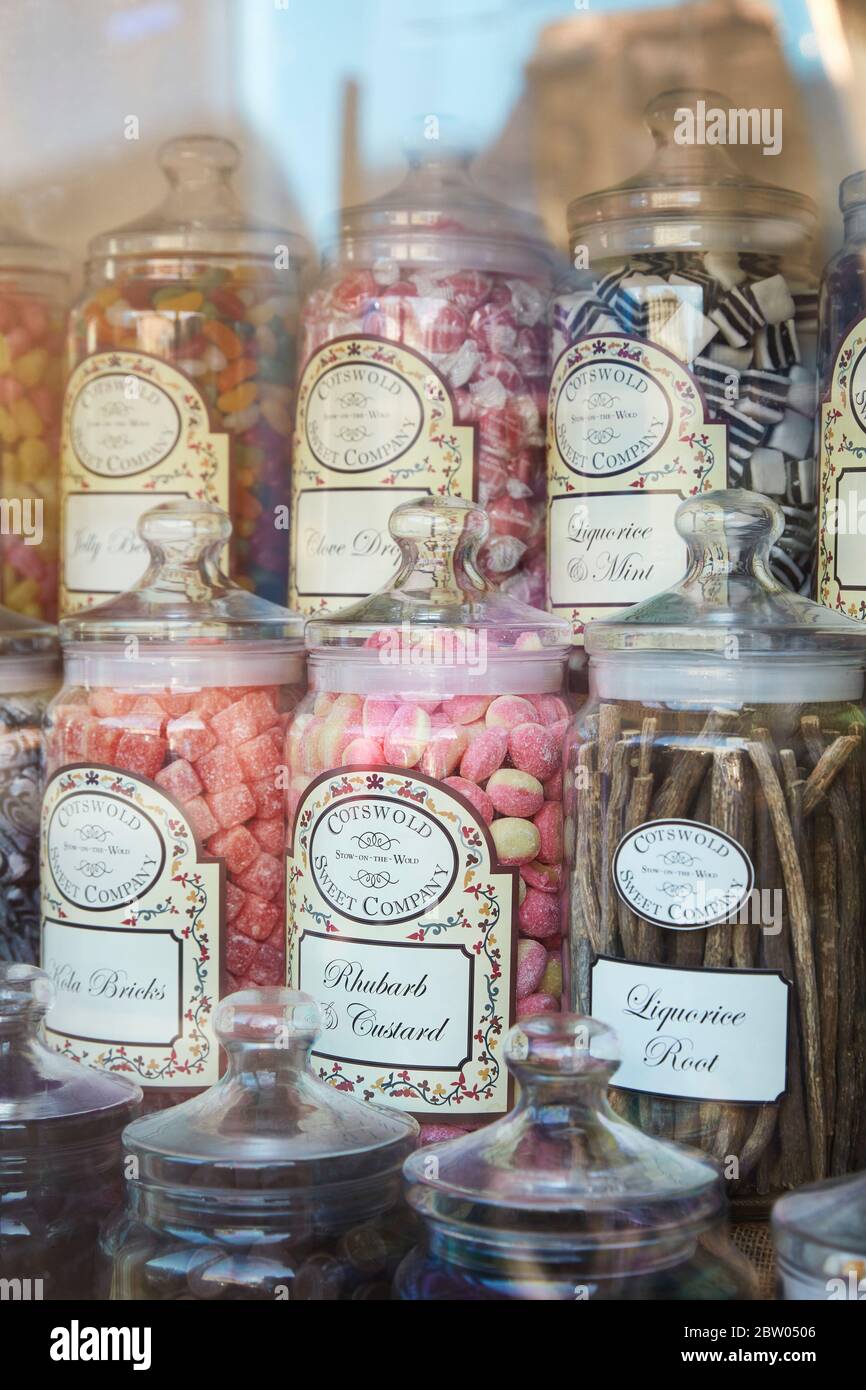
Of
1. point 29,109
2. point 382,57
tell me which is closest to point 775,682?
point 382,57

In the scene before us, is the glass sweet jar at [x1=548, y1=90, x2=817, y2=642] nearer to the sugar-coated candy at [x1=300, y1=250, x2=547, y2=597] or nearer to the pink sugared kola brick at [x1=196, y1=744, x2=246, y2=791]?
the sugar-coated candy at [x1=300, y1=250, x2=547, y2=597]

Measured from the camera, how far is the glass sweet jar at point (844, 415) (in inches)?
33.9

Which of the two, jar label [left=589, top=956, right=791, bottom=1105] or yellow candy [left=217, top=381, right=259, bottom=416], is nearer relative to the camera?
jar label [left=589, top=956, right=791, bottom=1105]

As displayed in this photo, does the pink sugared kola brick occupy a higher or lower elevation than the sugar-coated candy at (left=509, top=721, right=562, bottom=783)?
lower

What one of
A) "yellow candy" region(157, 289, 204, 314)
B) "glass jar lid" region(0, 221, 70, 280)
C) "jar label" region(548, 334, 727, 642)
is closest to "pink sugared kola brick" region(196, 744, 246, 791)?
"jar label" region(548, 334, 727, 642)

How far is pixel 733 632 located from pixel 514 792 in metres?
0.15

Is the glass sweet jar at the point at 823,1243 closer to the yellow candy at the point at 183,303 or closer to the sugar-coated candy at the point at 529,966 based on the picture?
the sugar-coated candy at the point at 529,966

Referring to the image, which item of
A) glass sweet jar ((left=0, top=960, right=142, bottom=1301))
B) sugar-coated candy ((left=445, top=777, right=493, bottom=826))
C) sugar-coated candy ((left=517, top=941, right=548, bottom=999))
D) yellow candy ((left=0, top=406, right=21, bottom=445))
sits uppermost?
yellow candy ((left=0, top=406, right=21, bottom=445))

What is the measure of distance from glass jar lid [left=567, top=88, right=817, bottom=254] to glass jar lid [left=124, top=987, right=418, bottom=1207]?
0.53m

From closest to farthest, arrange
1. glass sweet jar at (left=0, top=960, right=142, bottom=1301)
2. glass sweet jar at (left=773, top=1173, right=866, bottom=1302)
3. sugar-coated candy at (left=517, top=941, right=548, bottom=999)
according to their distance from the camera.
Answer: glass sweet jar at (left=773, top=1173, right=866, bottom=1302)
glass sweet jar at (left=0, top=960, right=142, bottom=1301)
sugar-coated candy at (left=517, top=941, right=548, bottom=999)

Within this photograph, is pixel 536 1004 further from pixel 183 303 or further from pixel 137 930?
pixel 183 303

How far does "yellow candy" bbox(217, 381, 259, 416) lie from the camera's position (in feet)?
3.50

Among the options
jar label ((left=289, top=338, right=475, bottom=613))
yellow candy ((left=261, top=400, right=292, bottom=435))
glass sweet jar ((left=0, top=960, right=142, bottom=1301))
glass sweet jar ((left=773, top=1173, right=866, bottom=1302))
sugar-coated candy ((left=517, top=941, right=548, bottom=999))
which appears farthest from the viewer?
yellow candy ((left=261, top=400, right=292, bottom=435))

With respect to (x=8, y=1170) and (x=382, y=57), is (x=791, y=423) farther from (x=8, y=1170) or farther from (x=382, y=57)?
(x=8, y=1170)
